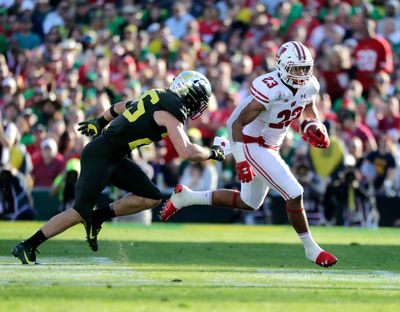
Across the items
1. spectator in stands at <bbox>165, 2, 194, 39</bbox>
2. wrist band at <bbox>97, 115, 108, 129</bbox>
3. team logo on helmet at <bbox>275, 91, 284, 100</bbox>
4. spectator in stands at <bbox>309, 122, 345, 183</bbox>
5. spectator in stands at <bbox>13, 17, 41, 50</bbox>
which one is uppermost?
wrist band at <bbox>97, 115, 108, 129</bbox>

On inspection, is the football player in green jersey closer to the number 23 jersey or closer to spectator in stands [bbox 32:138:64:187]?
the number 23 jersey

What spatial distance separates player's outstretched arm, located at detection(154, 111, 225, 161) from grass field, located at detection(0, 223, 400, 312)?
899 millimetres

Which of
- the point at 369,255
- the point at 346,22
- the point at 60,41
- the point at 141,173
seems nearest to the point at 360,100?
the point at 346,22

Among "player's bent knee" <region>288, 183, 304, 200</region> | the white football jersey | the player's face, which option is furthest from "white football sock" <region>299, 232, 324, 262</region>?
the player's face

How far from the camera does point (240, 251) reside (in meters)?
11.3

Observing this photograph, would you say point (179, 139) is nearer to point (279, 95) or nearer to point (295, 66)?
point (279, 95)

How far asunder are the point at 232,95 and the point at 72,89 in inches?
100

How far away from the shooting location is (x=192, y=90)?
364 inches

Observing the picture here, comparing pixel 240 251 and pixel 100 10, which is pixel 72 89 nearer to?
pixel 100 10

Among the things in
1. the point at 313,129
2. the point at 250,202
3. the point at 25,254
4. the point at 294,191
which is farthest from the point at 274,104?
the point at 25,254

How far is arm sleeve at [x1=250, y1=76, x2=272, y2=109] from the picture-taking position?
9664 mm

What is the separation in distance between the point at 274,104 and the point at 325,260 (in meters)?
1.40

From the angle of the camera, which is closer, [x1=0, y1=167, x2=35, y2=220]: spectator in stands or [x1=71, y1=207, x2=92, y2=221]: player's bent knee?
[x1=71, y1=207, x2=92, y2=221]: player's bent knee

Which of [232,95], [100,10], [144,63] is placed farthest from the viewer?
[100,10]
